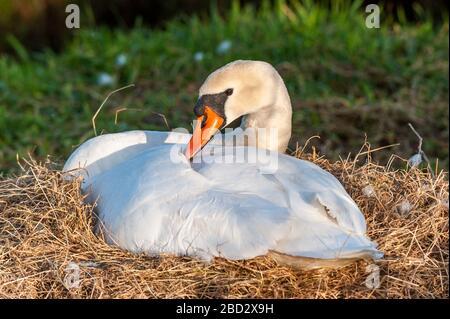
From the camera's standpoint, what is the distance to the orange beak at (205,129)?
12.8ft

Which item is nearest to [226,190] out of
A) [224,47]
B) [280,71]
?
[280,71]

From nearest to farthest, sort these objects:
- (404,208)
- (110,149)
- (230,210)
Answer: (230,210)
(404,208)
(110,149)

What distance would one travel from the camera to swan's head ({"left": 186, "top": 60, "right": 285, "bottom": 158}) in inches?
156

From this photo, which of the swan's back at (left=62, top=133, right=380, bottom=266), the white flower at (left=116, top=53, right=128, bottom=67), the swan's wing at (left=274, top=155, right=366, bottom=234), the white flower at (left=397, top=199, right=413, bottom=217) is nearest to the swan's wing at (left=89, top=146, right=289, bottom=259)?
the swan's back at (left=62, top=133, right=380, bottom=266)

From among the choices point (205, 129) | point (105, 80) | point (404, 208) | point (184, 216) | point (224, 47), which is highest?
point (205, 129)

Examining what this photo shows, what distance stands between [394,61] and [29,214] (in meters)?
3.51

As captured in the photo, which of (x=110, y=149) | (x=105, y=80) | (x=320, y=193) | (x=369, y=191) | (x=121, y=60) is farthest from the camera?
(x=121, y=60)

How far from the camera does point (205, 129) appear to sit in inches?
157

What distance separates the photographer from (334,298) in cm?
341

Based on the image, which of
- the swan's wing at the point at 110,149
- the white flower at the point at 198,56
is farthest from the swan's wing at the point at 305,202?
the white flower at the point at 198,56

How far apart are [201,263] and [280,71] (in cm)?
328

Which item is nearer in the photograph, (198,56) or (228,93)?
(228,93)

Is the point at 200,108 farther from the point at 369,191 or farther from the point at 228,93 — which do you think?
the point at 369,191

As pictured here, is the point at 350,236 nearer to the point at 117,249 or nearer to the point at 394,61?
the point at 117,249
